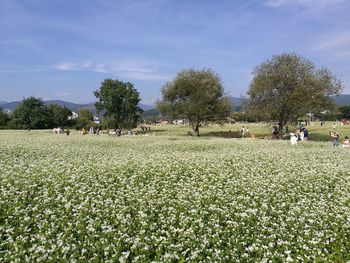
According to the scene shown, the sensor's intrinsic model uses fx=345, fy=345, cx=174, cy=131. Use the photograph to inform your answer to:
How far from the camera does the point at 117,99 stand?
299ft

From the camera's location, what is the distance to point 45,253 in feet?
28.1

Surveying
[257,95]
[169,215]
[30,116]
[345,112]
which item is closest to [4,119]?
[30,116]

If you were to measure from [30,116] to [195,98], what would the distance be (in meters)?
75.4

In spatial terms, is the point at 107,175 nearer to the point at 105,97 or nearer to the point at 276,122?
the point at 276,122

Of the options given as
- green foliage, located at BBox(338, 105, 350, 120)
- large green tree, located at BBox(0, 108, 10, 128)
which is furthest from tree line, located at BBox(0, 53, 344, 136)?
green foliage, located at BBox(338, 105, 350, 120)

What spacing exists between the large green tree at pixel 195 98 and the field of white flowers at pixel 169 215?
45.4m

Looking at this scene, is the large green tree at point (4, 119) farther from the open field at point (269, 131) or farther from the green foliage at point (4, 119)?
the open field at point (269, 131)

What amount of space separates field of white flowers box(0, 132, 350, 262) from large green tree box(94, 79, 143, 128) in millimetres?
73783

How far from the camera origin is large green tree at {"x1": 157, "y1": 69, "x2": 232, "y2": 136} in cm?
6300

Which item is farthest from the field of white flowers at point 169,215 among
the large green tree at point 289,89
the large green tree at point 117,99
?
the large green tree at point 117,99

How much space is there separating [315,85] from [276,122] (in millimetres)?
10295

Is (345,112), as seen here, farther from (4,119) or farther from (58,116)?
(4,119)

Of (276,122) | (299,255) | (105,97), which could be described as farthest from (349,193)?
(105,97)

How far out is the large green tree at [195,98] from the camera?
207 ft
